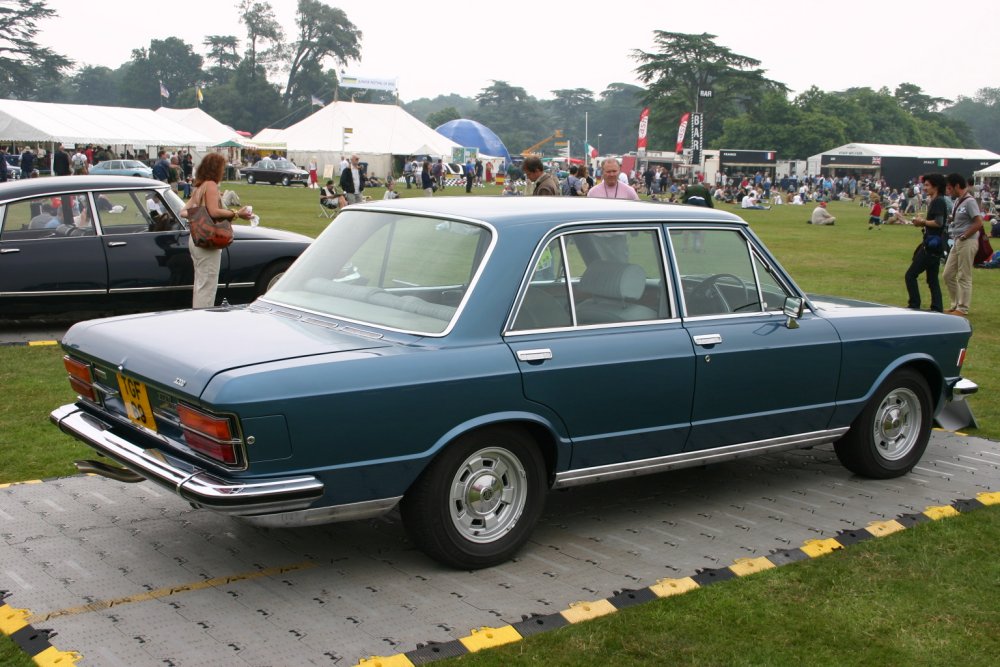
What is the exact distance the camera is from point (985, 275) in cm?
1958

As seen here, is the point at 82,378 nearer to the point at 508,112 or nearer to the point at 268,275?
the point at 268,275

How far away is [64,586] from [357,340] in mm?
1619

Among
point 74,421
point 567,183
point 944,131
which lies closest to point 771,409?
point 74,421

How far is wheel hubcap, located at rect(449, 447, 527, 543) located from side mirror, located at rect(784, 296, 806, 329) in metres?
1.92

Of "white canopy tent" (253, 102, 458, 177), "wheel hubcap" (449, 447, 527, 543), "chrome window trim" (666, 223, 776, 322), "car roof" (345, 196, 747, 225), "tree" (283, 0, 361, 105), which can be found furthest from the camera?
"tree" (283, 0, 361, 105)

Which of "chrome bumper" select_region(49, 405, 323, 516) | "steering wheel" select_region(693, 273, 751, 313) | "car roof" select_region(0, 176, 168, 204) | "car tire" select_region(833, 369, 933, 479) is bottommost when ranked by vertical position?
"car tire" select_region(833, 369, 933, 479)

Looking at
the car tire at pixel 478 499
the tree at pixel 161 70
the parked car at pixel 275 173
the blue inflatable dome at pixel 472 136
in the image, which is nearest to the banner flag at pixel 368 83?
the blue inflatable dome at pixel 472 136

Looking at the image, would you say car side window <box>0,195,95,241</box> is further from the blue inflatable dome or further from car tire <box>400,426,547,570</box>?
the blue inflatable dome

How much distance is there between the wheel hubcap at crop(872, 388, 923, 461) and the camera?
6535 mm

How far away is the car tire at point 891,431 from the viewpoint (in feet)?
21.0

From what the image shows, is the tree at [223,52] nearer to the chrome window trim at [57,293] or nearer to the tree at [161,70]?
the tree at [161,70]

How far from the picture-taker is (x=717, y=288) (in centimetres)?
590

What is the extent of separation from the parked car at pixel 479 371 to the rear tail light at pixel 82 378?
0.05 ft

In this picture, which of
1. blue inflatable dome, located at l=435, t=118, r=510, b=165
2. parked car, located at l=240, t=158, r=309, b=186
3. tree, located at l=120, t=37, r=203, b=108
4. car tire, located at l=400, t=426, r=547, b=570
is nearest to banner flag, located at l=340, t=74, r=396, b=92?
blue inflatable dome, located at l=435, t=118, r=510, b=165
